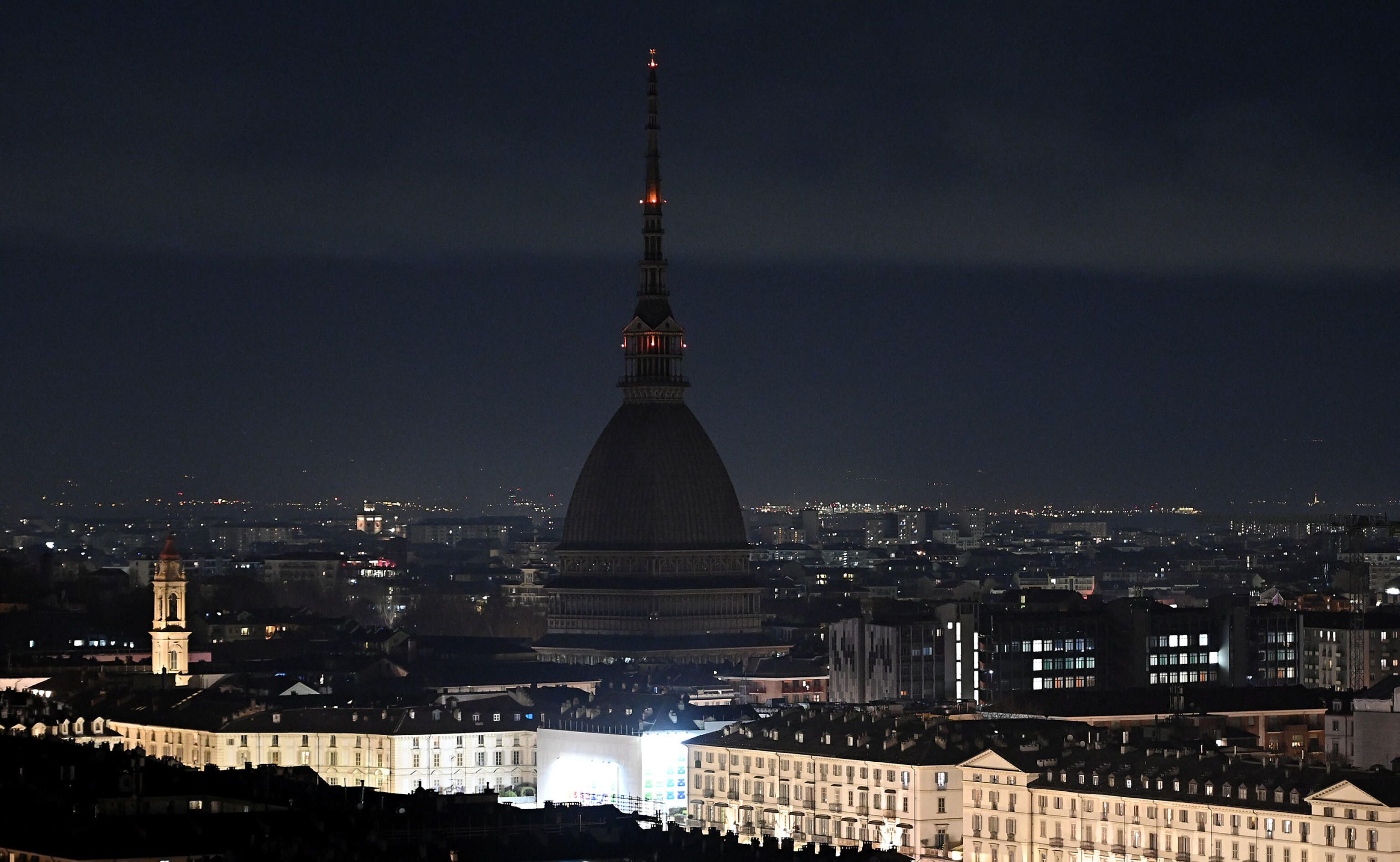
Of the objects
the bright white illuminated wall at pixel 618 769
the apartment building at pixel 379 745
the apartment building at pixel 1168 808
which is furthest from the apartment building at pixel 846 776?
the apartment building at pixel 379 745

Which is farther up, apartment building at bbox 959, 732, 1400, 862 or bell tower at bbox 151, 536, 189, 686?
bell tower at bbox 151, 536, 189, 686

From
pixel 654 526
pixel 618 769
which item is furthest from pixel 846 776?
pixel 654 526

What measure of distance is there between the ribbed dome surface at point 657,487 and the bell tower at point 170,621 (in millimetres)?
22826

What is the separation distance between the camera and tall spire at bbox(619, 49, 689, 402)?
149m

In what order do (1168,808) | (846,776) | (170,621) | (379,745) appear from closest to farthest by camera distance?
(1168,808) → (846,776) → (379,745) → (170,621)

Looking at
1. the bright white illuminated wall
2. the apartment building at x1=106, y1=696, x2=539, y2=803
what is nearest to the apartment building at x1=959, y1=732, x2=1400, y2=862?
the bright white illuminated wall

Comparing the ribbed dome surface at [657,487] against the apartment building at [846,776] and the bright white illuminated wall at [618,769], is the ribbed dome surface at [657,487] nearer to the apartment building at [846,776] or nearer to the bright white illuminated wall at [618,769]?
the bright white illuminated wall at [618,769]

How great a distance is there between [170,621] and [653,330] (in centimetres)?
2820

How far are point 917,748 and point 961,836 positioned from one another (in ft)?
9.22

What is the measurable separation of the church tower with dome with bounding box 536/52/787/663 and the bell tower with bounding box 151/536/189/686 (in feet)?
65.7

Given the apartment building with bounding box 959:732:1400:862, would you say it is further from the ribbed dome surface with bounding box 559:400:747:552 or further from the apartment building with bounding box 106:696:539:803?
the ribbed dome surface with bounding box 559:400:747:552

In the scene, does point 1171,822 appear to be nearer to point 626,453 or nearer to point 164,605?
point 164,605

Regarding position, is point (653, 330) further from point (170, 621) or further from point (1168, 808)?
point (1168, 808)

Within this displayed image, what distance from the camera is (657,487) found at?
148000 millimetres
